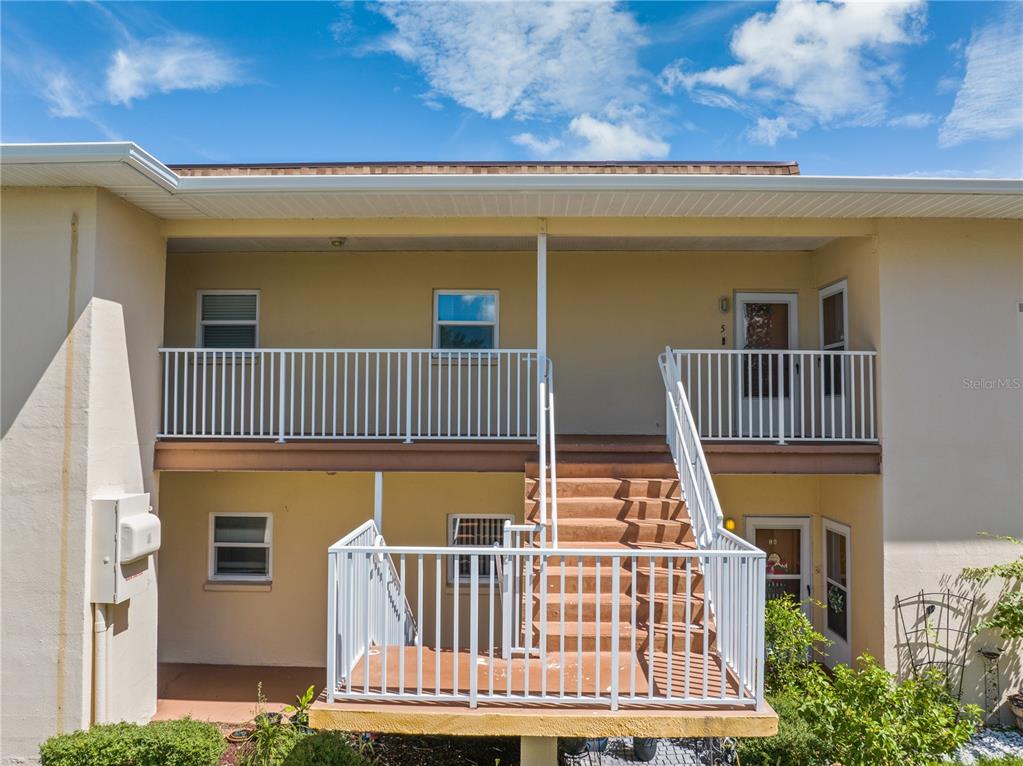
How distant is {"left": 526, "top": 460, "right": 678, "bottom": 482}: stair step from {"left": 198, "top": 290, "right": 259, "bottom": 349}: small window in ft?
16.5

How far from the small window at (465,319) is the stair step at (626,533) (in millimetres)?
3760

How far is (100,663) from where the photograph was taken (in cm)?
613

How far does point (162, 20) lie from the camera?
1020cm

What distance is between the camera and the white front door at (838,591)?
26.3 ft

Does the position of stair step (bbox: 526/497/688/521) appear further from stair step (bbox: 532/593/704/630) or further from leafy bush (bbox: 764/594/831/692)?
leafy bush (bbox: 764/594/831/692)

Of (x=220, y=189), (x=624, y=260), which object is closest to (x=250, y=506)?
(x=220, y=189)

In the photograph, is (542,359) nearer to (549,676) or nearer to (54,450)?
(549,676)

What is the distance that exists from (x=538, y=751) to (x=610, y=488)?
285cm

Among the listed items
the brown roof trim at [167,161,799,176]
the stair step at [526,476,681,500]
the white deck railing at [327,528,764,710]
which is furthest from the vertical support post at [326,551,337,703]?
the brown roof trim at [167,161,799,176]

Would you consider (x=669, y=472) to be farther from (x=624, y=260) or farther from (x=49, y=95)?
(x=49, y=95)

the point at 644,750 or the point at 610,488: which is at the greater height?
the point at 610,488

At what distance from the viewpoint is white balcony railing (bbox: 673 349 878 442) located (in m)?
7.60

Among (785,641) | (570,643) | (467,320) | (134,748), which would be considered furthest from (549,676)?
(467,320)

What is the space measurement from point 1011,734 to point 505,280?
8.07 metres
